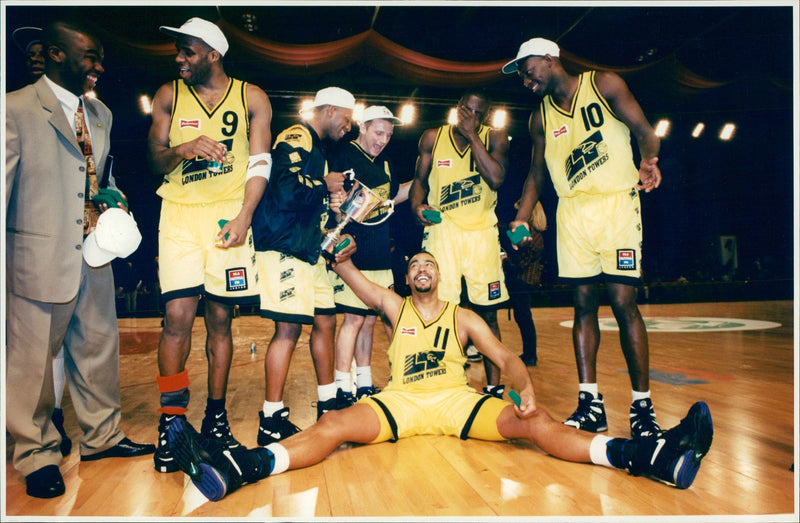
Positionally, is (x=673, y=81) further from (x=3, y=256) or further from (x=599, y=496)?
(x=3, y=256)

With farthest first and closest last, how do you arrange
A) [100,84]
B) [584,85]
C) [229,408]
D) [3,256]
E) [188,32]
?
[100,84], [229,408], [584,85], [188,32], [3,256]

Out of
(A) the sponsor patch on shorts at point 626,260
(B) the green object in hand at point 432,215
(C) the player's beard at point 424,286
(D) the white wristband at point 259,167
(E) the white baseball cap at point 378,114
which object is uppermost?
(E) the white baseball cap at point 378,114

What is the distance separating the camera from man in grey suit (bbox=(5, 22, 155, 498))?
1.84m

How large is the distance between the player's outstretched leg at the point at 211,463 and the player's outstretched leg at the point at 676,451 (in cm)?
128

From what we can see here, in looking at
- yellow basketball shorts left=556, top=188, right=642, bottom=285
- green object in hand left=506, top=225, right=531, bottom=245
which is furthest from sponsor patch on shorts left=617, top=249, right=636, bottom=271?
green object in hand left=506, top=225, right=531, bottom=245

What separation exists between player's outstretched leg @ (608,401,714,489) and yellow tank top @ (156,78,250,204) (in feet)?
6.37

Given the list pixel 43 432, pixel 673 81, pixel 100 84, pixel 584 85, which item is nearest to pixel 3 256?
pixel 43 432

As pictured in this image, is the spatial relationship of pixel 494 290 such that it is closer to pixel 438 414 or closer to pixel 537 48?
pixel 438 414

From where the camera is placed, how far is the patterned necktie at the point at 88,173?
212 cm

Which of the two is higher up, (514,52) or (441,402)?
(514,52)

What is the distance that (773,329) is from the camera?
6238mm

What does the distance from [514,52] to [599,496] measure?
603 cm

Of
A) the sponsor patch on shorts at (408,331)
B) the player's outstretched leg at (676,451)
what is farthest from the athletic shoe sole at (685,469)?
the sponsor patch on shorts at (408,331)

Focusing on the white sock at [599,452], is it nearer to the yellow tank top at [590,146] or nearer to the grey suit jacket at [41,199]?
the yellow tank top at [590,146]
